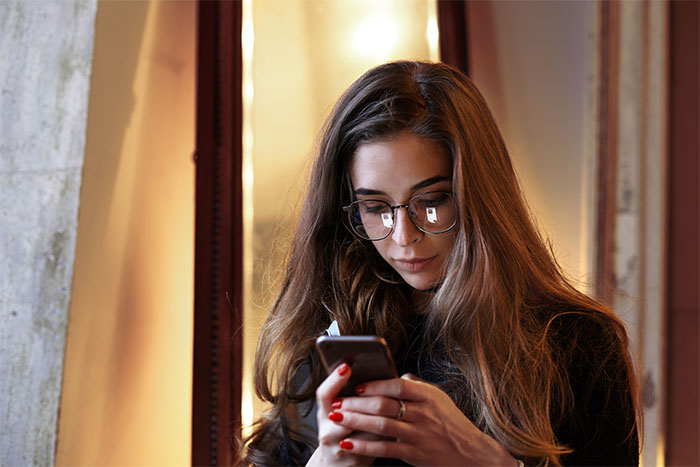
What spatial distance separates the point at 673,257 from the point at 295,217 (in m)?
2.42

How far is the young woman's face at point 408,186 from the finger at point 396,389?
37 cm

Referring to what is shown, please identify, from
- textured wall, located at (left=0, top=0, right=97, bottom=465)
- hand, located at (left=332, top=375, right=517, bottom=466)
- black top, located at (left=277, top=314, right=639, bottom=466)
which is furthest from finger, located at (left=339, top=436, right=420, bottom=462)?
textured wall, located at (left=0, top=0, right=97, bottom=465)

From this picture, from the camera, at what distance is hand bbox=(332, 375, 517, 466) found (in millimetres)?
1096

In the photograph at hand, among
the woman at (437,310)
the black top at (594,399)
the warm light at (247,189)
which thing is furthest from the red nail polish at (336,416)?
the warm light at (247,189)

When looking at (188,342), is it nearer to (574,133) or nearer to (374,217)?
(374,217)

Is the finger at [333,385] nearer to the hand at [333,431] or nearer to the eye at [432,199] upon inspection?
the hand at [333,431]

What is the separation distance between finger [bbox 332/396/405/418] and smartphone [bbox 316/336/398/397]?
0.09 ft


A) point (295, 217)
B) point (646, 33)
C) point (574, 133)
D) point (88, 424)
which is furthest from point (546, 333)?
point (646, 33)

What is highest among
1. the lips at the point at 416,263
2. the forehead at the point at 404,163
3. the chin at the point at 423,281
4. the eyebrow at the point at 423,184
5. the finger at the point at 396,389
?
the forehead at the point at 404,163

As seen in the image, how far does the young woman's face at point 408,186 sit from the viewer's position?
4.63 feet

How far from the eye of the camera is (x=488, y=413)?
4.30 ft

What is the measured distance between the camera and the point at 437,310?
146cm

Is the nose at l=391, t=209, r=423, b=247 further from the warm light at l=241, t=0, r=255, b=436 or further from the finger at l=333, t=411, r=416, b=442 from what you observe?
the warm light at l=241, t=0, r=255, b=436

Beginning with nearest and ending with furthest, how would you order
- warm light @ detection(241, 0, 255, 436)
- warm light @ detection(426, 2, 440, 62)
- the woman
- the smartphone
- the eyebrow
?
the smartphone → the woman → the eyebrow → warm light @ detection(241, 0, 255, 436) → warm light @ detection(426, 2, 440, 62)
